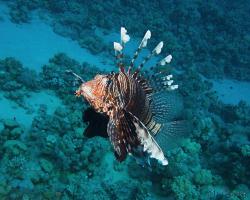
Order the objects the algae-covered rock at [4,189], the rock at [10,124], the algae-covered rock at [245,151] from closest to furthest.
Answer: the algae-covered rock at [4,189]
the rock at [10,124]
the algae-covered rock at [245,151]

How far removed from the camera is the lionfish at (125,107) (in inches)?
81.7

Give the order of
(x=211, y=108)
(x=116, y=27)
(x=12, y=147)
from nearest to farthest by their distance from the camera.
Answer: (x=12, y=147) < (x=211, y=108) < (x=116, y=27)

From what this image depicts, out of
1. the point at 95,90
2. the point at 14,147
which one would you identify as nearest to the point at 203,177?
the point at 14,147

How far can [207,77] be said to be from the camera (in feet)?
42.3

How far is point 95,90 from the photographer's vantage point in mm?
2047

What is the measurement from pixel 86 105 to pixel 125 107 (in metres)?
2.26

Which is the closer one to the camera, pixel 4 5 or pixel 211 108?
pixel 211 108

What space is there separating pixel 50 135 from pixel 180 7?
11.4 m

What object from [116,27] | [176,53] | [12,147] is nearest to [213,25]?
[176,53]

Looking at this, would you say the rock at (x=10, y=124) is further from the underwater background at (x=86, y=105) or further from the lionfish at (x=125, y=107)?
the lionfish at (x=125, y=107)

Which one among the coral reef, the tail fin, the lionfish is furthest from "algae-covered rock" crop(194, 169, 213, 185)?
the coral reef

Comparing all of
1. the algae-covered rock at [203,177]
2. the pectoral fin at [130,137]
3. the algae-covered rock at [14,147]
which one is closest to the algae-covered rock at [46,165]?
the algae-covered rock at [14,147]

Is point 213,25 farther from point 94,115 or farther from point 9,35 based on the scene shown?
point 94,115

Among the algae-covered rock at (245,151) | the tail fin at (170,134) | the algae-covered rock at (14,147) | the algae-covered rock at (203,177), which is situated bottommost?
the algae-covered rock at (14,147)
